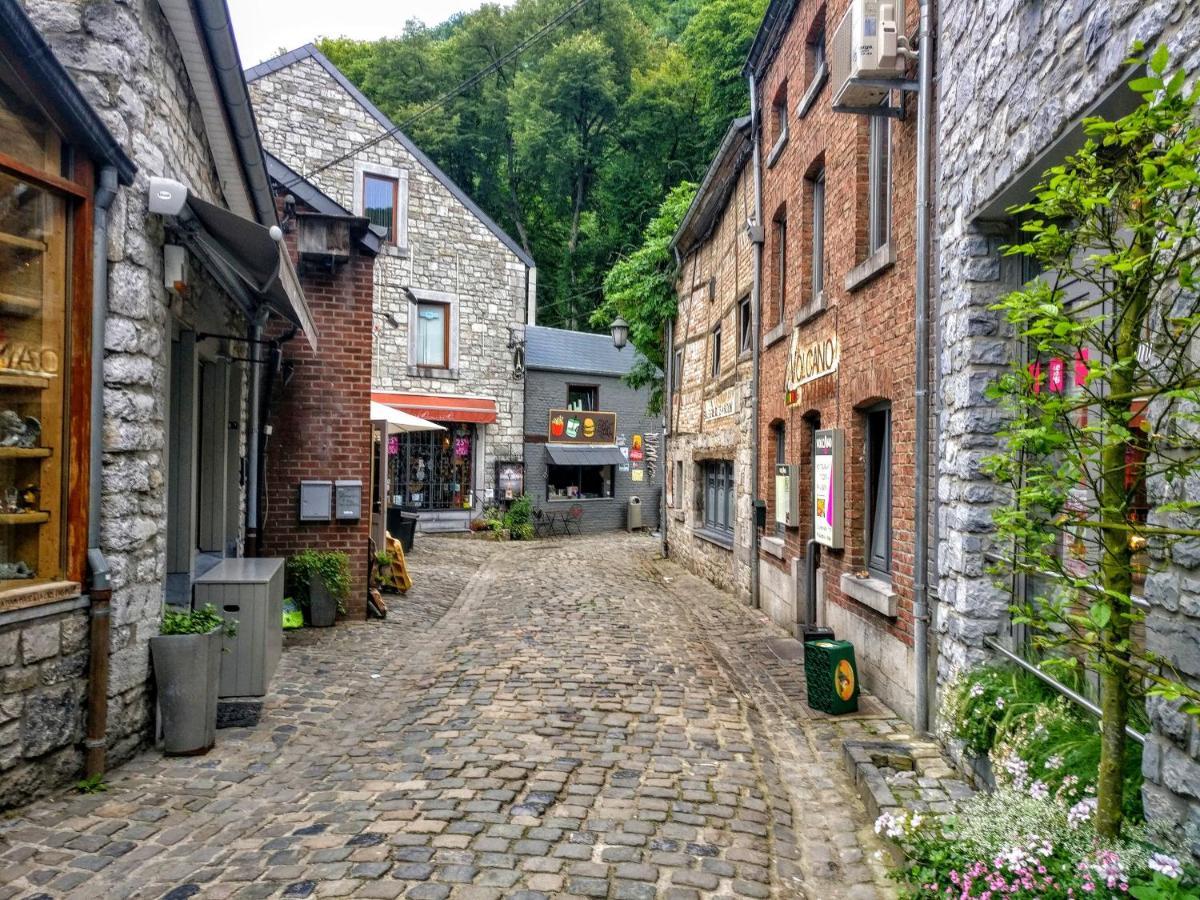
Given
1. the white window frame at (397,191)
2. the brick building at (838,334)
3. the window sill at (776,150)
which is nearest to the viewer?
the brick building at (838,334)

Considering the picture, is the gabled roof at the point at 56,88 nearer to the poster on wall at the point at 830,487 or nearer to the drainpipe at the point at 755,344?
the poster on wall at the point at 830,487

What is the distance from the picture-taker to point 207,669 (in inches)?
199

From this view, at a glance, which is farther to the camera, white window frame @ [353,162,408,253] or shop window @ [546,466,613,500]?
shop window @ [546,466,613,500]

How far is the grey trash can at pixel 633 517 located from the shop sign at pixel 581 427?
1933 mm

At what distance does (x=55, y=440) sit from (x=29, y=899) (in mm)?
2177

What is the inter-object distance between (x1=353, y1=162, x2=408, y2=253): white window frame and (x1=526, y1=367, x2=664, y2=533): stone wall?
4.72 meters

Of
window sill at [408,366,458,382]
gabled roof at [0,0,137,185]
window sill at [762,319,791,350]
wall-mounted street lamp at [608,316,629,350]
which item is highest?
wall-mounted street lamp at [608,316,629,350]

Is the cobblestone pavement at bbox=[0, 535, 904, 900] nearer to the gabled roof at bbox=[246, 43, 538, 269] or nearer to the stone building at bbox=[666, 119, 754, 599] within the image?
the stone building at bbox=[666, 119, 754, 599]

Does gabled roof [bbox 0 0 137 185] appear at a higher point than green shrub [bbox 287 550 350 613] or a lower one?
higher

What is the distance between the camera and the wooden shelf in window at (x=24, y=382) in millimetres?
4227

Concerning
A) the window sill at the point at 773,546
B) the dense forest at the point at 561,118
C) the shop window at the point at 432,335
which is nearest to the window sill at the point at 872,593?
the window sill at the point at 773,546

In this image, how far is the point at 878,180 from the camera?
738 cm

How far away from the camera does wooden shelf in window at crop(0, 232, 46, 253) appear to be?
13.8ft

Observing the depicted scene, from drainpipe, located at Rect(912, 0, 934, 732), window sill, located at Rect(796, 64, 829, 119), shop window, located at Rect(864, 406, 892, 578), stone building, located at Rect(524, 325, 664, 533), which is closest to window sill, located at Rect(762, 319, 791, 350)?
window sill, located at Rect(796, 64, 829, 119)
